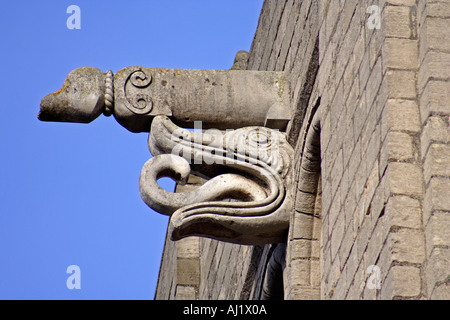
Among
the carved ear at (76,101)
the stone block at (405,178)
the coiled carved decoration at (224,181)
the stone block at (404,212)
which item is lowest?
the stone block at (404,212)

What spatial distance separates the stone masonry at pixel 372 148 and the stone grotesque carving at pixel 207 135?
0.47 feet

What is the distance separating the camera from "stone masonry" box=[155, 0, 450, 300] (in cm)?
363

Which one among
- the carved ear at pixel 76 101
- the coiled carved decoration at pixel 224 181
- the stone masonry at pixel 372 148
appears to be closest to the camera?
the stone masonry at pixel 372 148

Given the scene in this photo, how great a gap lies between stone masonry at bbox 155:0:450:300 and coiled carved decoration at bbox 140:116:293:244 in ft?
0.44

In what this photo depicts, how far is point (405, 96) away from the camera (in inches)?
156

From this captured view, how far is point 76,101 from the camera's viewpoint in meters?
5.59

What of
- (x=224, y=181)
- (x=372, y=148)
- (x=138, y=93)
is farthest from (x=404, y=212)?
(x=138, y=93)

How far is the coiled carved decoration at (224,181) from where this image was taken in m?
5.45

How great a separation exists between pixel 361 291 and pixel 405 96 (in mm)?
722

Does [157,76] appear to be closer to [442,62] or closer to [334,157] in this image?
[334,157]

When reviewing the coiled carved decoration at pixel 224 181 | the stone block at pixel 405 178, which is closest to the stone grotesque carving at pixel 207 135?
the coiled carved decoration at pixel 224 181

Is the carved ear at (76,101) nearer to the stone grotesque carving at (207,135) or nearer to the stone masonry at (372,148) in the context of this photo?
the stone grotesque carving at (207,135)

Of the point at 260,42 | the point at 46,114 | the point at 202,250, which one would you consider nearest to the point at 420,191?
the point at 46,114

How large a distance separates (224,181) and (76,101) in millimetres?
856
